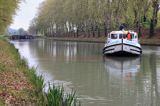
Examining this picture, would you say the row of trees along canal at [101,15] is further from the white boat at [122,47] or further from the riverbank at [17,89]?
the riverbank at [17,89]

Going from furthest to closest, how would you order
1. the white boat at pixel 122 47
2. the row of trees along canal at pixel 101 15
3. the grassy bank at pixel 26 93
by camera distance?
the row of trees along canal at pixel 101 15 < the white boat at pixel 122 47 < the grassy bank at pixel 26 93

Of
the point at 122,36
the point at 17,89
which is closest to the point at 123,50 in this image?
the point at 122,36

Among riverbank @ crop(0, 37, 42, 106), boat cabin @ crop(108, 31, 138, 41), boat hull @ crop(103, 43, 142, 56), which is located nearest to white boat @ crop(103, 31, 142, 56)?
boat hull @ crop(103, 43, 142, 56)

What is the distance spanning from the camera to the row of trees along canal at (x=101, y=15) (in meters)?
71.8

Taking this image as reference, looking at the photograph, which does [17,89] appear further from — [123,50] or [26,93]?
[123,50]

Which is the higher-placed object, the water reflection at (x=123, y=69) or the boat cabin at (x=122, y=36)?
the boat cabin at (x=122, y=36)

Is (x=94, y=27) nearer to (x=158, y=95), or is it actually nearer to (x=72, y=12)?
(x=72, y=12)

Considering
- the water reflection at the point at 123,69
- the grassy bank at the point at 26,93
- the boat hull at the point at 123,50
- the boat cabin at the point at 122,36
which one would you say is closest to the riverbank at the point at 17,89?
the grassy bank at the point at 26,93

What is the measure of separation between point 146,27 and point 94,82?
222 ft

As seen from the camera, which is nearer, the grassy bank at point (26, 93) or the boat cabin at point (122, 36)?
the grassy bank at point (26, 93)

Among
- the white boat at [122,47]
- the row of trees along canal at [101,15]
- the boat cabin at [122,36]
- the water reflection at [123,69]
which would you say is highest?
the row of trees along canal at [101,15]

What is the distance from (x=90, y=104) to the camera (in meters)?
12.9

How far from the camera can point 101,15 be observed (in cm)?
9219

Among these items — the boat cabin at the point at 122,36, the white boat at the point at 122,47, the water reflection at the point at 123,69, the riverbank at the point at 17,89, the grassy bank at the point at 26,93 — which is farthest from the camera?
the boat cabin at the point at 122,36
